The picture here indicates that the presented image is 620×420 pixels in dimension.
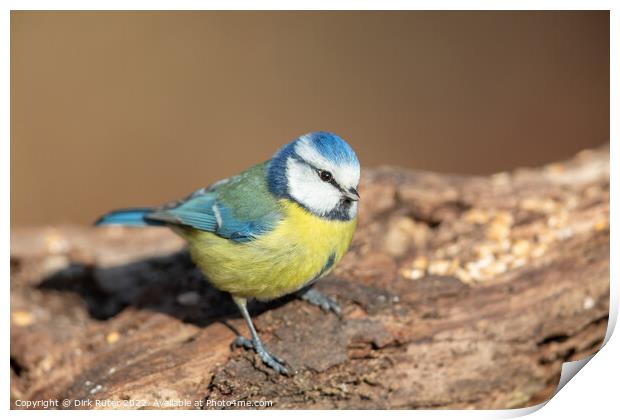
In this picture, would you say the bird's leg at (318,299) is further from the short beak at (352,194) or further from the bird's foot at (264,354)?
the short beak at (352,194)

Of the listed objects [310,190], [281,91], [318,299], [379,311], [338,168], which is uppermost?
[281,91]

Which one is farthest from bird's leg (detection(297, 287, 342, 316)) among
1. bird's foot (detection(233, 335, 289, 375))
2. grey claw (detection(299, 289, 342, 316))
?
bird's foot (detection(233, 335, 289, 375))

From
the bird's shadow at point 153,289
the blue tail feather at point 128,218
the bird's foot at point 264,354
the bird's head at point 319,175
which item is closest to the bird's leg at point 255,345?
the bird's foot at point 264,354

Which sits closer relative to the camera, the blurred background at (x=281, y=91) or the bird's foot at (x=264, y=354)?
the bird's foot at (x=264, y=354)

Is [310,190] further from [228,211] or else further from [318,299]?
[318,299]

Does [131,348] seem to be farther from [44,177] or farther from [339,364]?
[44,177]

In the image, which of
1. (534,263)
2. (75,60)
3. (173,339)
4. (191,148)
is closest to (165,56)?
(75,60)

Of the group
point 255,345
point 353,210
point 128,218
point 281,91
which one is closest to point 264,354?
point 255,345

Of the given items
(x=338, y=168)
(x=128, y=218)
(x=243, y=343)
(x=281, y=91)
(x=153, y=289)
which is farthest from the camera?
(x=281, y=91)
